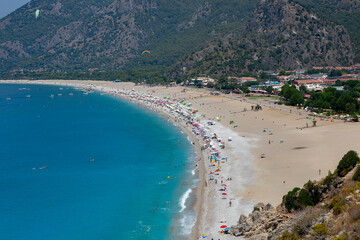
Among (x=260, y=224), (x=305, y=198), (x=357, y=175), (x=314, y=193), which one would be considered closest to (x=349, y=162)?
(x=357, y=175)

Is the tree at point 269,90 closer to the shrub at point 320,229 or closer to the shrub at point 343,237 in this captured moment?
the shrub at point 320,229

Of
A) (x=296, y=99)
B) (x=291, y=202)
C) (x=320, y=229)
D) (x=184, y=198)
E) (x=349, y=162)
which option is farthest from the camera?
(x=296, y=99)

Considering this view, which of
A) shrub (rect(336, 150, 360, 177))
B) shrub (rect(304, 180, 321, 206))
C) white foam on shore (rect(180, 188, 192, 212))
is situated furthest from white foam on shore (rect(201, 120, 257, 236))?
shrub (rect(336, 150, 360, 177))

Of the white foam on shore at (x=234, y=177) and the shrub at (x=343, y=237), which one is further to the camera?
the white foam on shore at (x=234, y=177)

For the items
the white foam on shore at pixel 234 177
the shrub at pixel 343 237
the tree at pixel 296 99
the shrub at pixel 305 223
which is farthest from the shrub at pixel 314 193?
the tree at pixel 296 99

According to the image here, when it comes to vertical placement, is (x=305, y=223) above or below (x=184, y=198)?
above

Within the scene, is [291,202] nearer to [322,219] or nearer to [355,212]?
[322,219]

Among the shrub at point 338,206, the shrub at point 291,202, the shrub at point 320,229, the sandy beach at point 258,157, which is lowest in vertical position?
the sandy beach at point 258,157

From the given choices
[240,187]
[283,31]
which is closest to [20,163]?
[240,187]

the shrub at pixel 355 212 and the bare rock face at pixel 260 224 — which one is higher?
the shrub at pixel 355 212
